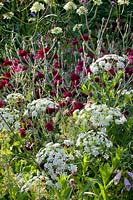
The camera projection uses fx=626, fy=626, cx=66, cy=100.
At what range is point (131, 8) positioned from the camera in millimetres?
6512

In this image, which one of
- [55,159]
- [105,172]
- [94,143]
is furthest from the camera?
[105,172]

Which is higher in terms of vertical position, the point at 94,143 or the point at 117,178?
the point at 94,143

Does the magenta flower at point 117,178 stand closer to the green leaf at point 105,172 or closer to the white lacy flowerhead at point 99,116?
the green leaf at point 105,172

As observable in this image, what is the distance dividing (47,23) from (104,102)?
2.54m

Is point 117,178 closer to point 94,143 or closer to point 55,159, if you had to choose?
point 94,143

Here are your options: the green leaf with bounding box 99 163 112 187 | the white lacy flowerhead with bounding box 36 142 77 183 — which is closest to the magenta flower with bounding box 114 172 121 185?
the green leaf with bounding box 99 163 112 187

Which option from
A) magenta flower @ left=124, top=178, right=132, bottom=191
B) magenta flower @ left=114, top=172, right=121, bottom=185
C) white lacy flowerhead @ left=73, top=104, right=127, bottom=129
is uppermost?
white lacy flowerhead @ left=73, top=104, right=127, bottom=129

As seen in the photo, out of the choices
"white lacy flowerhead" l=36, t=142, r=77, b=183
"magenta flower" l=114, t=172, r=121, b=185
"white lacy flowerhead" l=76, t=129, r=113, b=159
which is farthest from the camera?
"magenta flower" l=114, t=172, r=121, b=185

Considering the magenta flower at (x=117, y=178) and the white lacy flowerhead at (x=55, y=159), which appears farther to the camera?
the magenta flower at (x=117, y=178)

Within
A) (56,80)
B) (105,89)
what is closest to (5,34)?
(56,80)

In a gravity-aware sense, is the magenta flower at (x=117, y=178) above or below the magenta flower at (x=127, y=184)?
above

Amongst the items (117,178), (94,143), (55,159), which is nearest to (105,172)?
(117,178)

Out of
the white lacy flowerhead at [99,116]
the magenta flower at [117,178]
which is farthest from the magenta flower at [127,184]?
the white lacy flowerhead at [99,116]

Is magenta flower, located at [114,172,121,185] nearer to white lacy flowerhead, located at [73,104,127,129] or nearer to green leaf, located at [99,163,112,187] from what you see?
green leaf, located at [99,163,112,187]
